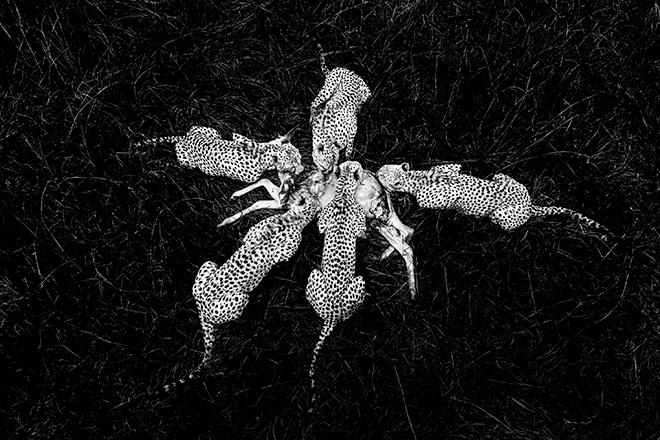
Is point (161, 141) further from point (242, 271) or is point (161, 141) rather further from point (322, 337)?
point (322, 337)

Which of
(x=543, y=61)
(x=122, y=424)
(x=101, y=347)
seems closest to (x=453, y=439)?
(x=122, y=424)

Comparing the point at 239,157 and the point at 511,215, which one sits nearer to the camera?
the point at 239,157

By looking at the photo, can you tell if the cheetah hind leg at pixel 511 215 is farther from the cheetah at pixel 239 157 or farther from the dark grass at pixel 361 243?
the cheetah at pixel 239 157

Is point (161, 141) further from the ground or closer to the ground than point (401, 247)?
further from the ground

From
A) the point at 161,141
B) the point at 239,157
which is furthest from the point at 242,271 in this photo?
the point at 161,141

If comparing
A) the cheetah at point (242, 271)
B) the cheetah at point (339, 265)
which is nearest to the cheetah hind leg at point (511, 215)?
the cheetah at point (339, 265)

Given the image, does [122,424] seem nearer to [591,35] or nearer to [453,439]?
[453,439]

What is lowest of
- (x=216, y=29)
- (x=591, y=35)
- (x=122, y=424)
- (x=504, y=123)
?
(x=122, y=424)
